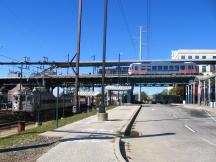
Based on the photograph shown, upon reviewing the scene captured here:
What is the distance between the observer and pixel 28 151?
12633mm

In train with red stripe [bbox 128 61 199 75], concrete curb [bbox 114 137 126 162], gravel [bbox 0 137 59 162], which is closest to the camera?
gravel [bbox 0 137 59 162]

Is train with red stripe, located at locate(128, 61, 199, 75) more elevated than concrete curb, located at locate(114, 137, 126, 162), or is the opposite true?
train with red stripe, located at locate(128, 61, 199, 75)

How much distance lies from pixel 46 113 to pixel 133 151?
36.6 metres

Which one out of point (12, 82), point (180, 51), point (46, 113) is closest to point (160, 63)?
point (12, 82)

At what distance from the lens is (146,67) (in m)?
104

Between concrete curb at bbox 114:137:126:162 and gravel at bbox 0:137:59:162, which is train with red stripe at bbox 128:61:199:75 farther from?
gravel at bbox 0:137:59:162

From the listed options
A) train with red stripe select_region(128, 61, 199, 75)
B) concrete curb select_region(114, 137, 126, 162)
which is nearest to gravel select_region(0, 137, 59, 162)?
concrete curb select_region(114, 137, 126, 162)

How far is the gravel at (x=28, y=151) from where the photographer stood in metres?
11.3

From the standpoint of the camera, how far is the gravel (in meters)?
11.3

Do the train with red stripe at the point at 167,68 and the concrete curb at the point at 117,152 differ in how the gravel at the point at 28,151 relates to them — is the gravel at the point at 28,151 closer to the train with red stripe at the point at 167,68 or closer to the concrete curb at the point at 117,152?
the concrete curb at the point at 117,152

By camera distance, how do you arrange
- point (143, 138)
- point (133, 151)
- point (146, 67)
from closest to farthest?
point (133, 151) → point (143, 138) → point (146, 67)

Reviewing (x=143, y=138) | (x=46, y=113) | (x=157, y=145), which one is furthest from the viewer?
(x=46, y=113)

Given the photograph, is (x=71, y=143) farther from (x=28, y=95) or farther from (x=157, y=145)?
(x=28, y=95)

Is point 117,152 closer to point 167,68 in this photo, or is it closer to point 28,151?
point 28,151
